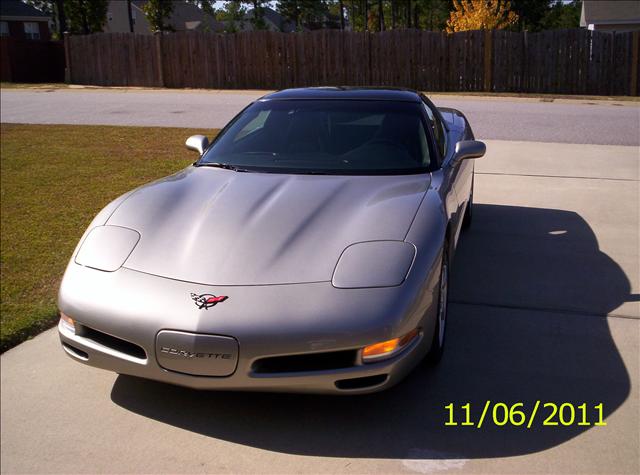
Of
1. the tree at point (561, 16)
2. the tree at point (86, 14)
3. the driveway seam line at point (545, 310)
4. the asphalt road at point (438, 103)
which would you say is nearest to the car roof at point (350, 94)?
the driveway seam line at point (545, 310)

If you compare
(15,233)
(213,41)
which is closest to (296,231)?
(15,233)

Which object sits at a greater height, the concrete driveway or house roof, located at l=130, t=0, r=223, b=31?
house roof, located at l=130, t=0, r=223, b=31

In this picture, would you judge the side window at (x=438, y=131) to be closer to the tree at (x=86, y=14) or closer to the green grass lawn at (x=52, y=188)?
the green grass lawn at (x=52, y=188)

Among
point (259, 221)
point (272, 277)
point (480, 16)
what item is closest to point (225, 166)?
point (259, 221)

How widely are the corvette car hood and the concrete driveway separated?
686 mm

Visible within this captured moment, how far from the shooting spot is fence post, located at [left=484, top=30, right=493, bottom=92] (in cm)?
2219

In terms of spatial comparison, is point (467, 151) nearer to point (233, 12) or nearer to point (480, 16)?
point (480, 16)

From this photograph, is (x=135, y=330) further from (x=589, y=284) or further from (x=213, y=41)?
(x=213, y=41)

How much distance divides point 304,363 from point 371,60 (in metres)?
21.8

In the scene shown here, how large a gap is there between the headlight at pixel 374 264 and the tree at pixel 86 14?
41.7m

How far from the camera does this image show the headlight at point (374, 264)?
327cm

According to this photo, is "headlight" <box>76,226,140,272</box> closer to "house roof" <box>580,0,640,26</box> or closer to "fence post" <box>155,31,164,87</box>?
"fence post" <box>155,31,164,87</box>

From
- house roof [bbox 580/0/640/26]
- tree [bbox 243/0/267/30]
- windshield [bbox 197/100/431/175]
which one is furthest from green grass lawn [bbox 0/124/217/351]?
tree [bbox 243/0/267/30]

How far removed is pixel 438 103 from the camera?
18.7m
